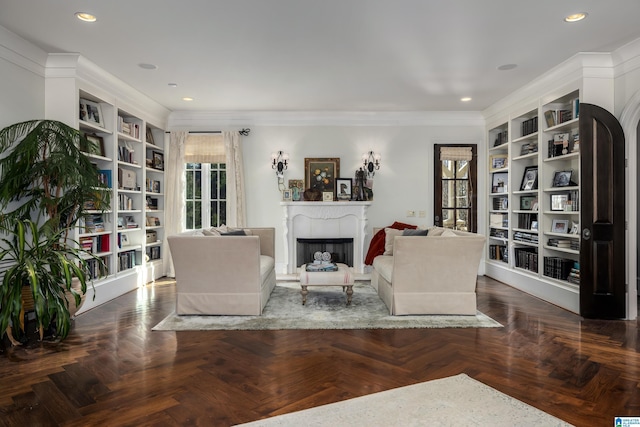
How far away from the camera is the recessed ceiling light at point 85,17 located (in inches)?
133

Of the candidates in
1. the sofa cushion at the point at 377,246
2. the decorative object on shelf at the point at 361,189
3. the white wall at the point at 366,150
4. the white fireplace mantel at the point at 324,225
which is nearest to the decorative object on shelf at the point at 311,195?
the white fireplace mantel at the point at 324,225

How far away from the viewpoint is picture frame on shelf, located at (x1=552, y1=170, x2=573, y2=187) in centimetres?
493

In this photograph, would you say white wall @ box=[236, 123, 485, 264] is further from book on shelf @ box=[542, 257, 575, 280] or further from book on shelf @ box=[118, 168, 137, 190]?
book on shelf @ box=[542, 257, 575, 280]

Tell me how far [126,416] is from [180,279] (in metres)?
2.11

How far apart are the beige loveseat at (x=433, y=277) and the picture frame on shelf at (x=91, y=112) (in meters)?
4.03

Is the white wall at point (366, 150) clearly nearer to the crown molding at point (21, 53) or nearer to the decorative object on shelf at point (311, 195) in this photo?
the decorative object on shelf at point (311, 195)

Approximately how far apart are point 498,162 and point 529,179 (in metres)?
0.95

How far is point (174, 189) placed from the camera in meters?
6.88

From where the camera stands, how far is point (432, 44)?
13.2 ft

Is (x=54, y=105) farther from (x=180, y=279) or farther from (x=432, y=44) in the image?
(x=432, y=44)

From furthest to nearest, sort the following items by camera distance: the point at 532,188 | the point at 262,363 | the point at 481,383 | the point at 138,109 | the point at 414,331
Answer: the point at 138,109, the point at 532,188, the point at 414,331, the point at 262,363, the point at 481,383

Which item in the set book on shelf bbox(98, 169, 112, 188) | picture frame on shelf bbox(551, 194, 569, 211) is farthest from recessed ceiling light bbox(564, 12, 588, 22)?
book on shelf bbox(98, 169, 112, 188)

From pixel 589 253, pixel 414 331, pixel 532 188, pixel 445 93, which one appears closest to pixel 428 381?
pixel 414 331

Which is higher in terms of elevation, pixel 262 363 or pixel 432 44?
pixel 432 44
